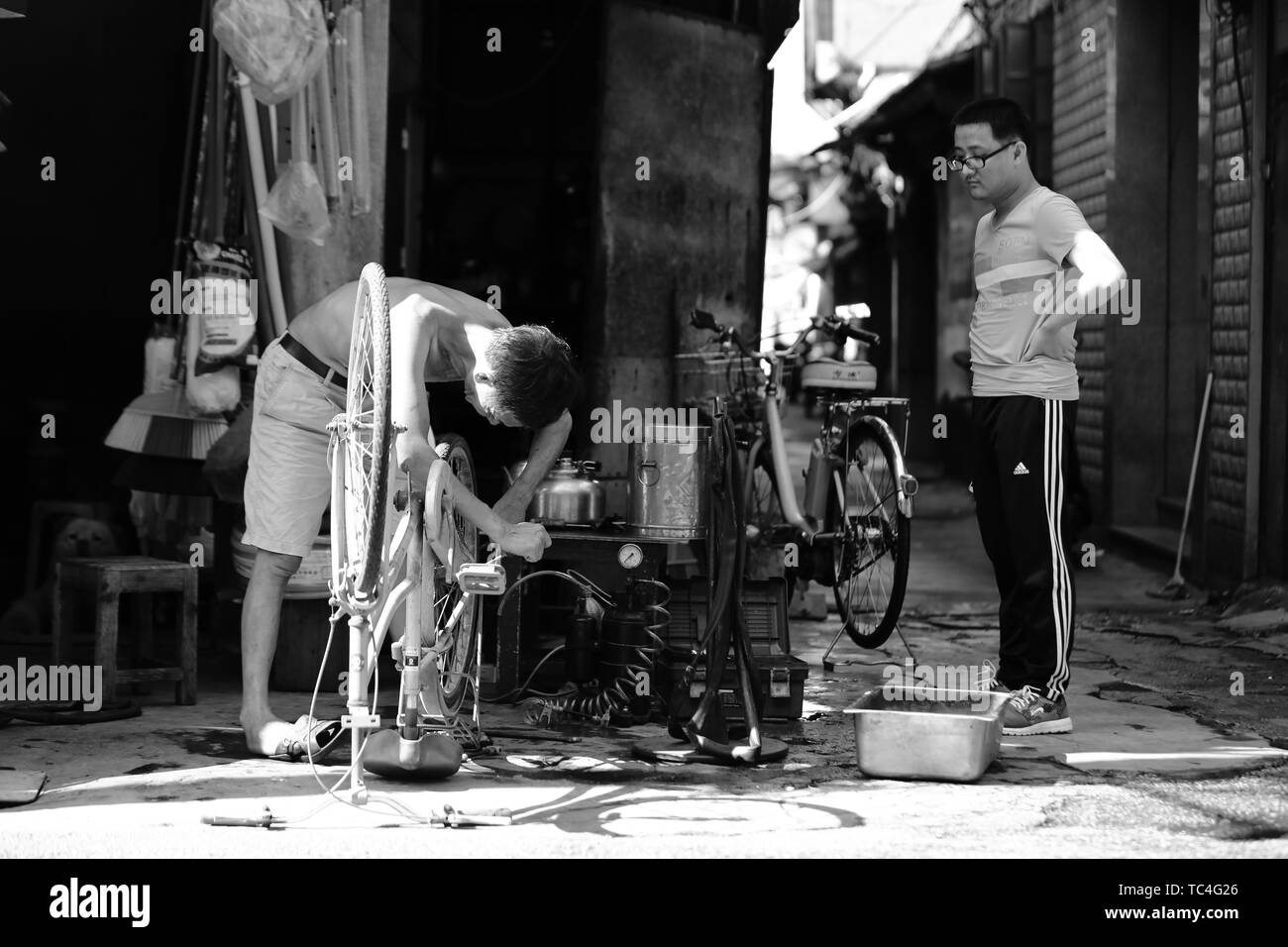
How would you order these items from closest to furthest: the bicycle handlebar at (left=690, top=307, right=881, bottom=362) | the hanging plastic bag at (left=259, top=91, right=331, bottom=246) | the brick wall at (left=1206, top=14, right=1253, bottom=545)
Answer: the hanging plastic bag at (left=259, top=91, right=331, bottom=246)
the bicycle handlebar at (left=690, top=307, right=881, bottom=362)
the brick wall at (left=1206, top=14, right=1253, bottom=545)

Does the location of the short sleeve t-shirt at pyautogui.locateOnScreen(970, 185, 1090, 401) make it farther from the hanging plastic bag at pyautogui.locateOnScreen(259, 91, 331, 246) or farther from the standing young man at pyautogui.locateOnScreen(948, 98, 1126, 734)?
the hanging plastic bag at pyautogui.locateOnScreen(259, 91, 331, 246)

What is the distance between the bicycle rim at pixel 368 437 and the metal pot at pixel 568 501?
1444 millimetres

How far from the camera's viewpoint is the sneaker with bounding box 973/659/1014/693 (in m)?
5.72

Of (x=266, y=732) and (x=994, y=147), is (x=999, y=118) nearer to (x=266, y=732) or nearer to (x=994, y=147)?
(x=994, y=147)

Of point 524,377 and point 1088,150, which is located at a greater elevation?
point 1088,150

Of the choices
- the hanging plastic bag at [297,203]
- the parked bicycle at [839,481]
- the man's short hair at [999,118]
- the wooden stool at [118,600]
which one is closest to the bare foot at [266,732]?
the wooden stool at [118,600]

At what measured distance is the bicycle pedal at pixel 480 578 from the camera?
4379 millimetres

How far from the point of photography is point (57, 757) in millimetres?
5098

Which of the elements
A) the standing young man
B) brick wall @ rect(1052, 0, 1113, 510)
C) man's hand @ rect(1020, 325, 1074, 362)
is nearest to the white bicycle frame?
the standing young man

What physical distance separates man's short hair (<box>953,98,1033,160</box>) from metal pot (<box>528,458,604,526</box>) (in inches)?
78.7

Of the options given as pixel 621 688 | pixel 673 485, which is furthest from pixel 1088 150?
pixel 621 688

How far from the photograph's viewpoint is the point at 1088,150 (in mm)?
12750

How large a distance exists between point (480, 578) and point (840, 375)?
3627 millimetres
